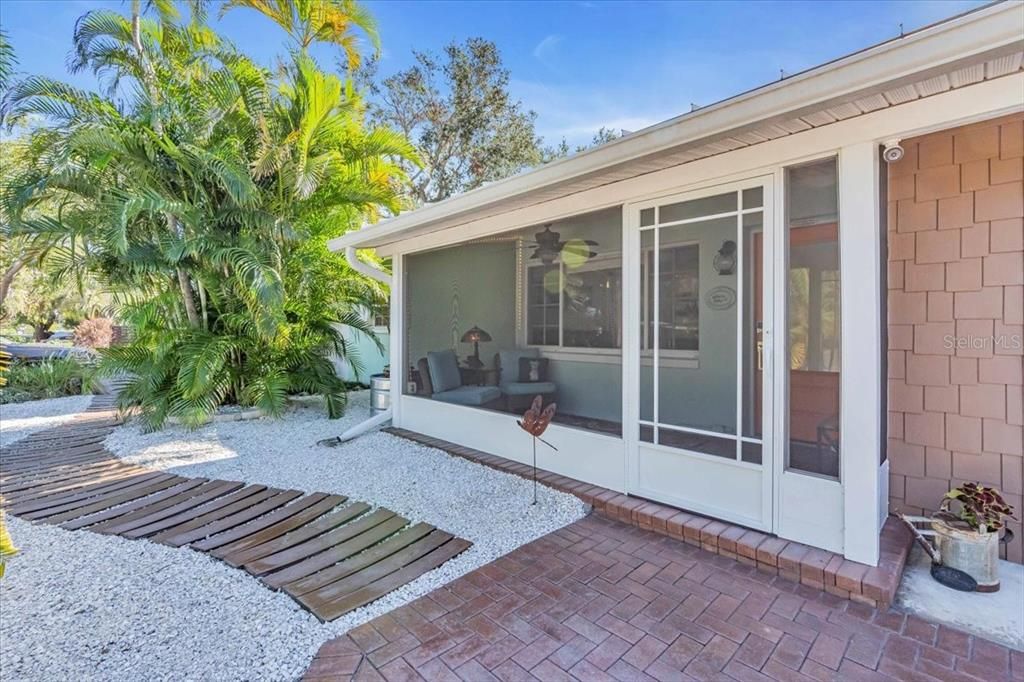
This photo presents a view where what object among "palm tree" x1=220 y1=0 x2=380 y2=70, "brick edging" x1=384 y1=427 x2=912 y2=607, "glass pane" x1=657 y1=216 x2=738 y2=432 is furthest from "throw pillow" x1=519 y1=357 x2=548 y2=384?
"palm tree" x1=220 y1=0 x2=380 y2=70

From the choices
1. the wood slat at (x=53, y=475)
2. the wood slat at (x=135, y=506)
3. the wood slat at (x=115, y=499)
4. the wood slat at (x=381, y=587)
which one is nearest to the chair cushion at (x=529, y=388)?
the wood slat at (x=381, y=587)

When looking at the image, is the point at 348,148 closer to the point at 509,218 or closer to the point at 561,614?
the point at 509,218

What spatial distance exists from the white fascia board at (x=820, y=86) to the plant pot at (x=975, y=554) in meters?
2.57

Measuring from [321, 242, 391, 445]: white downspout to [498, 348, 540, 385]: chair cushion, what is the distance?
7.05 feet

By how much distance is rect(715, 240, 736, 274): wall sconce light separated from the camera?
3404 millimetres

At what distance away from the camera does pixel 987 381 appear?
125 inches

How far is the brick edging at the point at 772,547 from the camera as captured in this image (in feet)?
9.09

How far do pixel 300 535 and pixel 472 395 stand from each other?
8.19ft

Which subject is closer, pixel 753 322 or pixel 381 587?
pixel 381 587

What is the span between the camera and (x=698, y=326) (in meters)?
3.60

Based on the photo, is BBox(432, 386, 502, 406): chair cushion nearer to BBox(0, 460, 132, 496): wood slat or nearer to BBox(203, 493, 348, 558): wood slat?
BBox(203, 493, 348, 558): wood slat

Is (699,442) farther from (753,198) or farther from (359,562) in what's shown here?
(359,562)

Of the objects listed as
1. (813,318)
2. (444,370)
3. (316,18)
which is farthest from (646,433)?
(316,18)

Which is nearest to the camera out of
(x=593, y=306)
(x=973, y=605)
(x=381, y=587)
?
(x=973, y=605)
